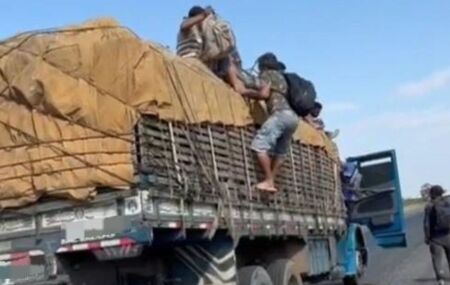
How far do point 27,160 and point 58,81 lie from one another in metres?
0.70

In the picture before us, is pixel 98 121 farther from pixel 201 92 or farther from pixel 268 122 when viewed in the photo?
pixel 268 122

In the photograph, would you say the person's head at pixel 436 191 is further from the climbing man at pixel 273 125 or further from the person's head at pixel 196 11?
the person's head at pixel 196 11

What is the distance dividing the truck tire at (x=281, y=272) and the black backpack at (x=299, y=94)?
5.87 ft

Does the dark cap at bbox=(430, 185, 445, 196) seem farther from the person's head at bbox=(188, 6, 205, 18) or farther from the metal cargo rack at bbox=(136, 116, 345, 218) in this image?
the person's head at bbox=(188, 6, 205, 18)

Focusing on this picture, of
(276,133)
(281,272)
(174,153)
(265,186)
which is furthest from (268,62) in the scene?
(174,153)

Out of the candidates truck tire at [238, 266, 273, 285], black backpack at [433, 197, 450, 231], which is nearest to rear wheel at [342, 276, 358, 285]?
black backpack at [433, 197, 450, 231]

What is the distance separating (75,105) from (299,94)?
13.5 ft

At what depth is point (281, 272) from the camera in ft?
35.4

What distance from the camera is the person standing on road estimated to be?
49.6 feet

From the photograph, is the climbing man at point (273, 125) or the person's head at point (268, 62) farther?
the person's head at point (268, 62)

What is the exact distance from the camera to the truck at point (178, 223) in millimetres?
7305

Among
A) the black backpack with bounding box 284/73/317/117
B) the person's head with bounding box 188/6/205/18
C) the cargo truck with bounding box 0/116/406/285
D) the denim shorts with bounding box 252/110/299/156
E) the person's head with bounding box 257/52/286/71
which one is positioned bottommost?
the cargo truck with bounding box 0/116/406/285

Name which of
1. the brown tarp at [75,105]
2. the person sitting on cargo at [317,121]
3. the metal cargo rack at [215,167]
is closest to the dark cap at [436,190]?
the person sitting on cargo at [317,121]

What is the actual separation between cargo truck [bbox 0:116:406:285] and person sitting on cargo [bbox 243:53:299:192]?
141mm
